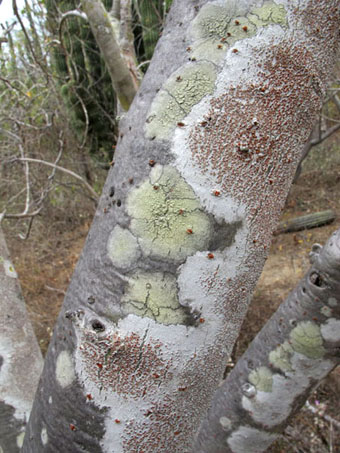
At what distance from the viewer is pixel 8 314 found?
1.13 m

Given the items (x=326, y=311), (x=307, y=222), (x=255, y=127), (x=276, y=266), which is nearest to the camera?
(x=255, y=127)

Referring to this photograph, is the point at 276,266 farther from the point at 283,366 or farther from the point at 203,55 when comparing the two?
the point at 203,55

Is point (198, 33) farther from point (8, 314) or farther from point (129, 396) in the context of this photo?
point (8, 314)

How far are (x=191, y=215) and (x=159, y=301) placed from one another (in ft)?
0.40

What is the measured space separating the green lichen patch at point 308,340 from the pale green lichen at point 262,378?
0.13 meters

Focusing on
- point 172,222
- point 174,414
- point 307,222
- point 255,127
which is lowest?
point 307,222

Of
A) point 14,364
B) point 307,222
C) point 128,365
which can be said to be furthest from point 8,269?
point 307,222

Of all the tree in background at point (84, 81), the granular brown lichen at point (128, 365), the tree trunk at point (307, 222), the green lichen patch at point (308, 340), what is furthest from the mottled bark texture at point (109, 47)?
the tree trunk at point (307, 222)

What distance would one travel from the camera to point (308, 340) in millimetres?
1073

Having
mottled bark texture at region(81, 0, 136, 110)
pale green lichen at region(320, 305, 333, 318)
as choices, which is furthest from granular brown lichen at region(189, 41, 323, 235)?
mottled bark texture at region(81, 0, 136, 110)

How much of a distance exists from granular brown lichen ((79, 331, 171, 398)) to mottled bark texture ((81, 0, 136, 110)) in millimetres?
1170

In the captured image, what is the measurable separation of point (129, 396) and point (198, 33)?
20.1 inches

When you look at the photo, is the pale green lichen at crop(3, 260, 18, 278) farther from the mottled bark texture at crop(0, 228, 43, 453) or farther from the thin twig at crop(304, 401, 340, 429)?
the thin twig at crop(304, 401, 340, 429)

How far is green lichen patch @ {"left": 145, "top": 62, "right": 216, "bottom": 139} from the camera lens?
1.59 ft
